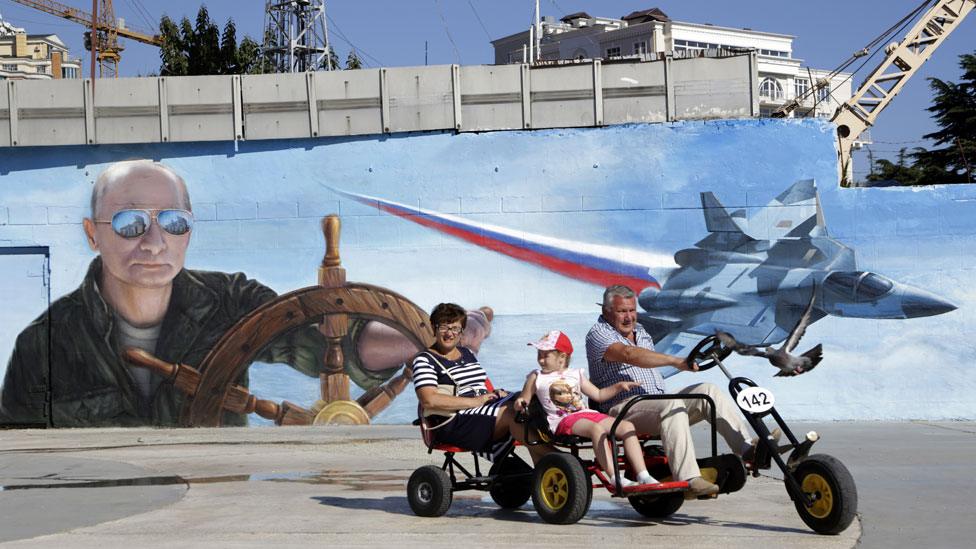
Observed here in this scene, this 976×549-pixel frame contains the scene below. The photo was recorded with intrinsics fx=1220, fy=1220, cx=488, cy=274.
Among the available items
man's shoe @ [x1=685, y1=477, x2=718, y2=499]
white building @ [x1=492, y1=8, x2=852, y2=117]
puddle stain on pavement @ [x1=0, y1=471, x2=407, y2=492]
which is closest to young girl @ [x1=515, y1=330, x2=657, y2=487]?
man's shoe @ [x1=685, y1=477, x2=718, y2=499]

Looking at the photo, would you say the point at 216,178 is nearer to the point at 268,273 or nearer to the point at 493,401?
the point at 268,273

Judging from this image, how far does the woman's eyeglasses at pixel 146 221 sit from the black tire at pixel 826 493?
10864mm

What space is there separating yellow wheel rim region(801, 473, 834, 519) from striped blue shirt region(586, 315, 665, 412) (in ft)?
4.05

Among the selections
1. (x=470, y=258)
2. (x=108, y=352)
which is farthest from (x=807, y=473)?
(x=108, y=352)

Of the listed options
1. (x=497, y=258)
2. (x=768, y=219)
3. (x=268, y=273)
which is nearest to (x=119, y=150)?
(x=268, y=273)

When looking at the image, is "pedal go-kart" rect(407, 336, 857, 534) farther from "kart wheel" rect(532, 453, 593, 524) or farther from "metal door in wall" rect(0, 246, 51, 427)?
"metal door in wall" rect(0, 246, 51, 427)

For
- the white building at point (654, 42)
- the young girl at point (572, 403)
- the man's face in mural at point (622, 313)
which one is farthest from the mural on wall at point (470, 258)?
the white building at point (654, 42)

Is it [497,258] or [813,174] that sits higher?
[813,174]

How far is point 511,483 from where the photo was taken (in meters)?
8.86

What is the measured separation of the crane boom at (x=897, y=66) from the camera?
18.4 m

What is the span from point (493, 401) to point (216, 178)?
9.02 m

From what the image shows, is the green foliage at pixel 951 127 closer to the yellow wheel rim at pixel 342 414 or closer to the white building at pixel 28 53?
the yellow wheel rim at pixel 342 414

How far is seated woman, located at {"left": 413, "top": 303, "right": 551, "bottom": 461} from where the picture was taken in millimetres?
8531

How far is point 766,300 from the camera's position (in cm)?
1568
